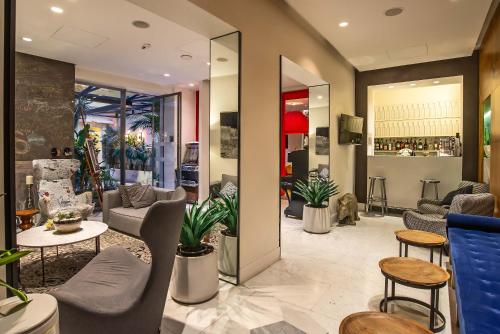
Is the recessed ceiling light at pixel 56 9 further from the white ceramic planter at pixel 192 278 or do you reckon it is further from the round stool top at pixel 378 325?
the round stool top at pixel 378 325

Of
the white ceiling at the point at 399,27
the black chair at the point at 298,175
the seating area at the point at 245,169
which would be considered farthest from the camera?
the black chair at the point at 298,175

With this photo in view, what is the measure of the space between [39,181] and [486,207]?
657 cm

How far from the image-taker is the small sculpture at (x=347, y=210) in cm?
555

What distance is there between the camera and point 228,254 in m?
3.09

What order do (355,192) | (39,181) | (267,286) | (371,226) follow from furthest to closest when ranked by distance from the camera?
(355,192)
(371,226)
(39,181)
(267,286)

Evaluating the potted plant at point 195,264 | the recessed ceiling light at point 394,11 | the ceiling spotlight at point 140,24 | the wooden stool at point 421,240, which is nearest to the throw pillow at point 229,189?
the potted plant at point 195,264

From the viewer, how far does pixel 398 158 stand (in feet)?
21.0

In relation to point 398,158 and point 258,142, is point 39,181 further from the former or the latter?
point 398,158

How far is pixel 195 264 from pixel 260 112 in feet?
5.90

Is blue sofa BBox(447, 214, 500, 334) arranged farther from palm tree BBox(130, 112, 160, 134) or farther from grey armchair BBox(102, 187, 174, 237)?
palm tree BBox(130, 112, 160, 134)

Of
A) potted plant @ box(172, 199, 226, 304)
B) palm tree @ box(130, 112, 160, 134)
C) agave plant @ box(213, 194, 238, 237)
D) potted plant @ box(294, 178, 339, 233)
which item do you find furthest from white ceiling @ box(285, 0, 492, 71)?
palm tree @ box(130, 112, 160, 134)

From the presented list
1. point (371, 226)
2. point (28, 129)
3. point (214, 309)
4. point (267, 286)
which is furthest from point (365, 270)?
point (28, 129)

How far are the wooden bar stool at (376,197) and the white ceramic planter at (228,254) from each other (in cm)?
449

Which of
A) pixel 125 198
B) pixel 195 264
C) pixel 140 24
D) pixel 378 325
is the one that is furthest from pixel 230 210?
pixel 140 24
